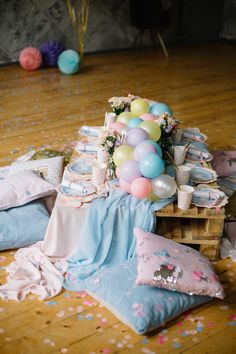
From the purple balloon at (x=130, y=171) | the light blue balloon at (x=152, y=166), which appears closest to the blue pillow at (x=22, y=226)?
the purple balloon at (x=130, y=171)

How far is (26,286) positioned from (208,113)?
8.87 feet

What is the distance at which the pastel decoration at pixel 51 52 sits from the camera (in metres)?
5.73

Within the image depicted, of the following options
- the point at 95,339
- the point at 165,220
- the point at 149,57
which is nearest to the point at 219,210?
the point at 165,220

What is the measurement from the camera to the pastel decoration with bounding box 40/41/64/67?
5730 millimetres

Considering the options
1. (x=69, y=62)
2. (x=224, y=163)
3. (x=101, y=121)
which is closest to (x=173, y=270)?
(x=224, y=163)

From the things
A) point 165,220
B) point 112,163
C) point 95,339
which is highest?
point 112,163

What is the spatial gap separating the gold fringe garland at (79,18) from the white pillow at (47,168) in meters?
3.18

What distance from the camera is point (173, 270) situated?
2068 millimetres

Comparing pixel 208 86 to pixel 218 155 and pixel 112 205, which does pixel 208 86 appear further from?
pixel 112 205

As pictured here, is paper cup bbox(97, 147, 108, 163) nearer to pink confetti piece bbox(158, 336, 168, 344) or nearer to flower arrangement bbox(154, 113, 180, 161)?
flower arrangement bbox(154, 113, 180, 161)

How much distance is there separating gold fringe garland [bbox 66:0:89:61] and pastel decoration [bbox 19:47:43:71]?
541 millimetres

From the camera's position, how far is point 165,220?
2.49m

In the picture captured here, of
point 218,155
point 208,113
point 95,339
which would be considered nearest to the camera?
point 95,339

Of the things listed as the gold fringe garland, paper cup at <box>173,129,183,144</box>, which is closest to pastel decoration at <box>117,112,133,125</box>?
paper cup at <box>173,129,183,144</box>
